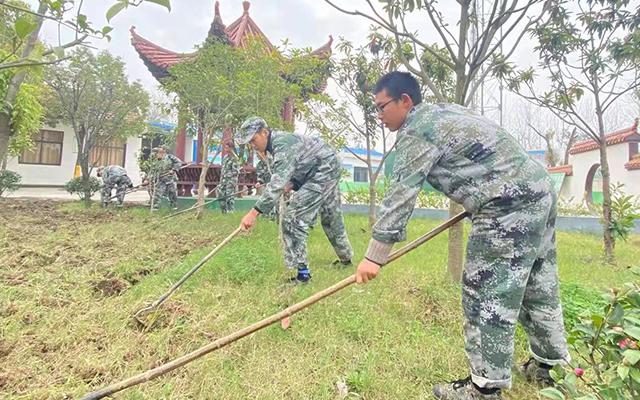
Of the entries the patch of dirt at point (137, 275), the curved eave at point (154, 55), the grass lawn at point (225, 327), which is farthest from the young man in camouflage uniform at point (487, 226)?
the curved eave at point (154, 55)

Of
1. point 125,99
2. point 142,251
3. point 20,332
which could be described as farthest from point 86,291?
point 125,99

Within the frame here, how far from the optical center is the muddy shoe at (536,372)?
1.95 metres

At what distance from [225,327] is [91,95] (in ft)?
37.4

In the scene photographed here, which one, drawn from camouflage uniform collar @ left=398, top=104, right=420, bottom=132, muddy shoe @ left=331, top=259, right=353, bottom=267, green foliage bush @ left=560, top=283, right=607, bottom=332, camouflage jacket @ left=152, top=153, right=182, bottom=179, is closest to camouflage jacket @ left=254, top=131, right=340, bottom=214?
muddy shoe @ left=331, top=259, right=353, bottom=267

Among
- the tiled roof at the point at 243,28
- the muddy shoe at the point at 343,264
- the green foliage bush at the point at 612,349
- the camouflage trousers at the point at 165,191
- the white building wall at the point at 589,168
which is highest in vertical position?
the tiled roof at the point at 243,28

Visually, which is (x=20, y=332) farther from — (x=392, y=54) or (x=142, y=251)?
(x=392, y=54)

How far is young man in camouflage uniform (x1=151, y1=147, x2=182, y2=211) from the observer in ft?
29.6

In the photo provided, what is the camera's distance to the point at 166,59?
1114 centimetres

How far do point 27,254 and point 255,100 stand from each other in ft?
13.2

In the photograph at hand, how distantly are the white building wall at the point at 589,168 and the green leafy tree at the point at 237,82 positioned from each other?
8.35m

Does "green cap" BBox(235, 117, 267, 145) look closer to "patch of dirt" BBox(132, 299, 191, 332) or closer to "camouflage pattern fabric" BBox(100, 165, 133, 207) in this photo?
"patch of dirt" BBox(132, 299, 191, 332)

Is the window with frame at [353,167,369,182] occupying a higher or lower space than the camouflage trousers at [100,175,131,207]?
higher

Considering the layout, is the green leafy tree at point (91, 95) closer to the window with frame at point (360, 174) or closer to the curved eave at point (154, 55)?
the curved eave at point (154, 55)

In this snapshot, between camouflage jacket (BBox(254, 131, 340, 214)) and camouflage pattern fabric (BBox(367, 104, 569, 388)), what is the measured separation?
4.86 feet
